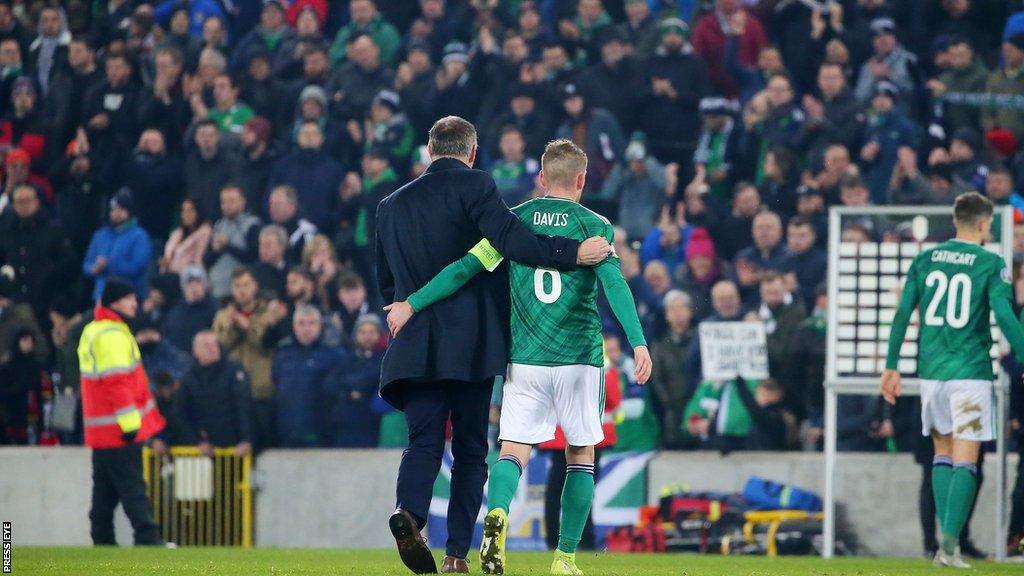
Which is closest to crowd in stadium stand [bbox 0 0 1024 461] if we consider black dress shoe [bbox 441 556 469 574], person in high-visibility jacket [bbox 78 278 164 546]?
person in high-visibility jacket [bbox 78 278 164 546]

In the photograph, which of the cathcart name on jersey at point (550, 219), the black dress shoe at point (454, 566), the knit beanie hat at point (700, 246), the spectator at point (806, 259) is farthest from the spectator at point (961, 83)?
the black dress shoe at point (454, 566)

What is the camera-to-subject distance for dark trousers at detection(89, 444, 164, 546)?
1267 centimetres

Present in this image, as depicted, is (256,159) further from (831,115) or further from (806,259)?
(806,259)

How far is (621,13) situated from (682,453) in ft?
18.6

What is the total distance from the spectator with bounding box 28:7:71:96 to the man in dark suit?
12.0 metres

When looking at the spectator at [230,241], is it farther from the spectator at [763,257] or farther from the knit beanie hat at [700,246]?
the spectator at [763,257]

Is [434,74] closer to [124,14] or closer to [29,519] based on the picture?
Answer: [124,14]

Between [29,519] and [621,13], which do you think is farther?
[621,13]

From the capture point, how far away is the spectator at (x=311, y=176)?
55.0 ft

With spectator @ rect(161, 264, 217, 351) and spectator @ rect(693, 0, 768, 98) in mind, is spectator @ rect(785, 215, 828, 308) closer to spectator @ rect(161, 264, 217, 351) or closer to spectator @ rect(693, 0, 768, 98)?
spectator @ rect(693, 0, 768, 98)

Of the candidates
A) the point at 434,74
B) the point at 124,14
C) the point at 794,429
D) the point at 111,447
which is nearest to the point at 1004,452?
the point at 794,429

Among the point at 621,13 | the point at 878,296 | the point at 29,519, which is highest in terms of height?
the point at 621,13

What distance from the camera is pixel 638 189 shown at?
51.5 feet

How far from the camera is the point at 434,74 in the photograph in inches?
678
